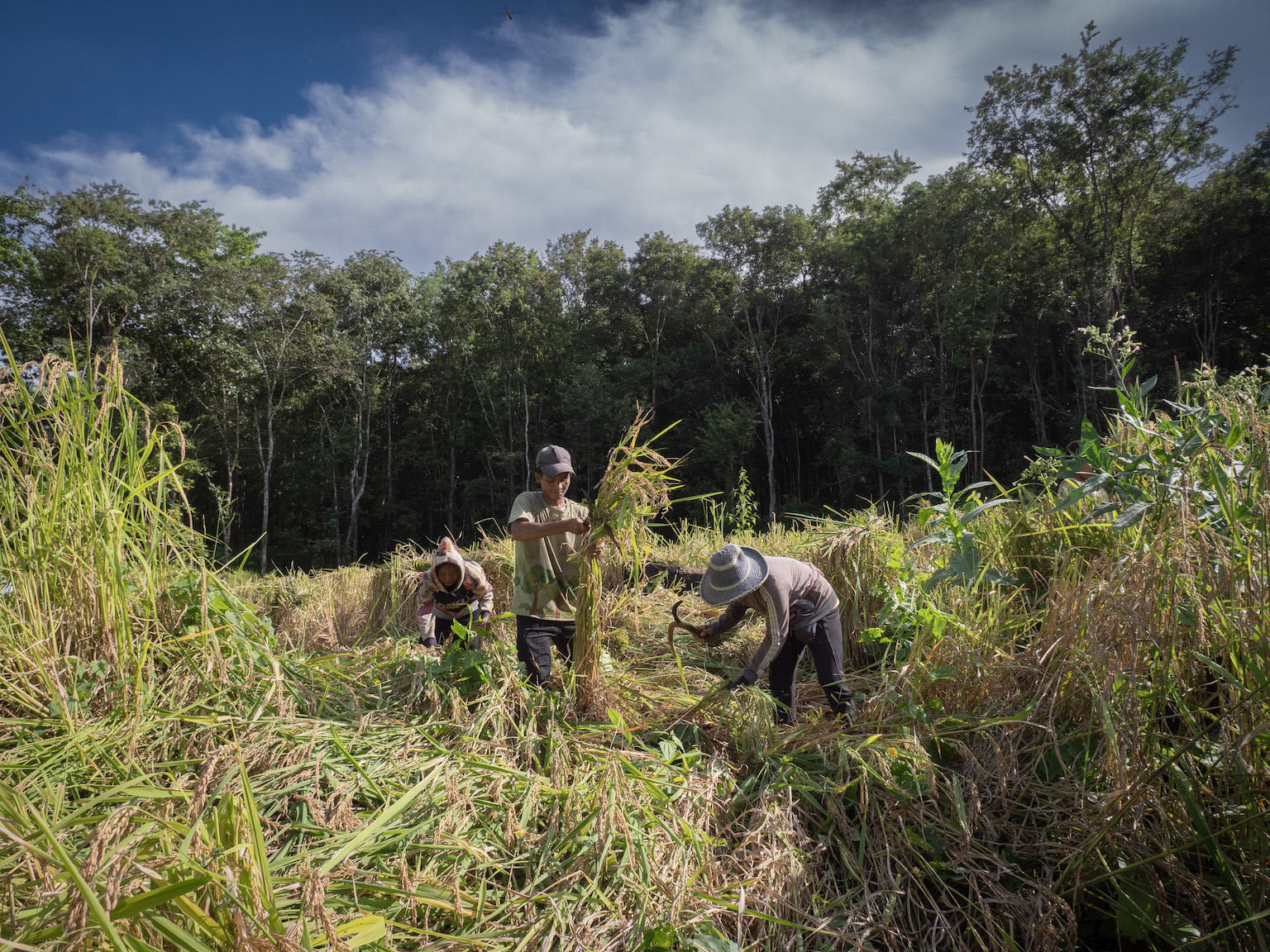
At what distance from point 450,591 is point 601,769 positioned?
191 cm

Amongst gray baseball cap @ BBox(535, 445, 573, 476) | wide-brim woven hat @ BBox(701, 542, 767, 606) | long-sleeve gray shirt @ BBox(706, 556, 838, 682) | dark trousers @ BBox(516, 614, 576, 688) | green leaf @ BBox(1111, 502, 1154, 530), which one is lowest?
dark trousers @ BBox(516, 614, 576, 688)

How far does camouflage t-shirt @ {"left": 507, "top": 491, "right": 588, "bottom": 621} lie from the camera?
2775 millimetres

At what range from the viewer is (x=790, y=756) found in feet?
7.18

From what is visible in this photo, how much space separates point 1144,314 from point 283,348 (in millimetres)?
24779

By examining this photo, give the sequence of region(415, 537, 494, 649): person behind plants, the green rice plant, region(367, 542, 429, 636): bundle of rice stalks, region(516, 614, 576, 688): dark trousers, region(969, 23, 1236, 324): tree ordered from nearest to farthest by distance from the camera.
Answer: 1. the green rice plant
2. region(516, 614, 576, 688): dark trousers
3. region(415, 537, 494, 649): person behind plants
4. region(367, 542, 429, 636): bundle of rice stalks
5. region(969, 23, 1236, 324): tree

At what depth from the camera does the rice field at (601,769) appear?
4.03ft

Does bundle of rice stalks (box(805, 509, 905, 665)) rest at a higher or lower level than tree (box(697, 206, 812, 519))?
lower

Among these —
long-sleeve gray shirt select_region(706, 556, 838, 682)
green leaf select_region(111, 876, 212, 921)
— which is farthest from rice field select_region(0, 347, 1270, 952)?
long-sleeve gray shirt select_region(706, 556, 838, 682)

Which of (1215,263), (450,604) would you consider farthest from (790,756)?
(1215,263)

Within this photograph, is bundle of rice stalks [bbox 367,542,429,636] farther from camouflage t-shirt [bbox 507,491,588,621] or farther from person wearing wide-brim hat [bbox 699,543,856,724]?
person wearing wide-brim hat [bbox 699,543,856,724]

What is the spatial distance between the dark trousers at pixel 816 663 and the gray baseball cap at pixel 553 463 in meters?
1.29

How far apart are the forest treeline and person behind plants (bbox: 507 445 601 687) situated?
51.7ft

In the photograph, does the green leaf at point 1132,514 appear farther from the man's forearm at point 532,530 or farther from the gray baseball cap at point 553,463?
the gray baseball cap at point 553,463

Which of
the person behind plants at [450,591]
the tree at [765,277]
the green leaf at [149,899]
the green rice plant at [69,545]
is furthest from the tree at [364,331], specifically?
the green leaf at [149,899]
